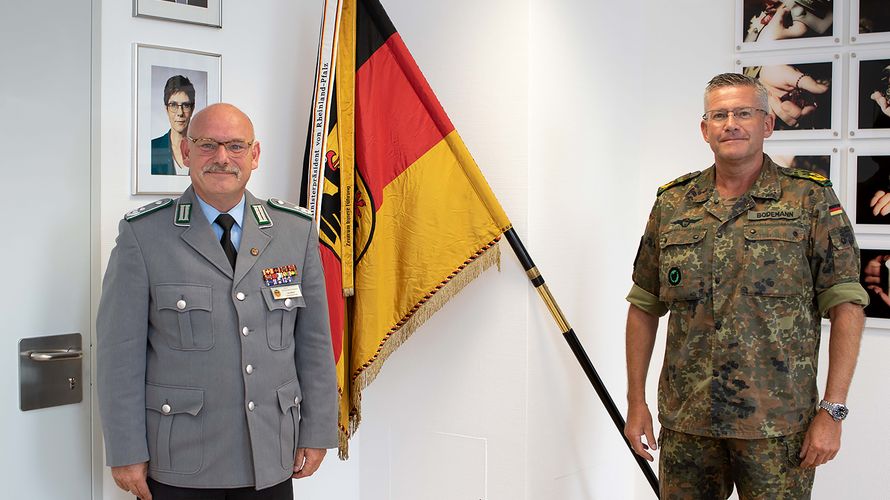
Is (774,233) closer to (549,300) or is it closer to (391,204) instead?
(549,300)

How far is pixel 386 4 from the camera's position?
9.25 feet

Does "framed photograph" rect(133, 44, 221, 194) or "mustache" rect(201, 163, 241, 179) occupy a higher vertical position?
"framed photograph" rect(133, 44, 221, 194)

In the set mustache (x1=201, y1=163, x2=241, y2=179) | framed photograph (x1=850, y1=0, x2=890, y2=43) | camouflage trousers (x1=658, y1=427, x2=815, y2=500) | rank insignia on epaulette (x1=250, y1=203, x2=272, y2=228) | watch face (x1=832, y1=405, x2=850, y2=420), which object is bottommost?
camouflage trousers (x1=658, y1=427, x2=815, y2=500)

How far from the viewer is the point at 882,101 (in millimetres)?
2637

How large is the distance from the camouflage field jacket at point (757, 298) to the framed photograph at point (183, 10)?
4.85 ft

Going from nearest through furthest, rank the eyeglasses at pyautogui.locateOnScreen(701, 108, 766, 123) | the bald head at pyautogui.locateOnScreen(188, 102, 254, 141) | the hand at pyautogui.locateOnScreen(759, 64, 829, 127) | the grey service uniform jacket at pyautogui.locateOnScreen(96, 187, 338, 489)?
the grey service uniform jacket at pyautogui.locateOnScreen(96, 187, 338, 489), the bald head at pyautogui.locateOnScreen(188, 102, 254, 141), the eyeglasses at pyautogui.locateOnScreen(701, 108, 766, 123), the hand at pyautogui.locateOnScreen(759, 64, 829, 127)

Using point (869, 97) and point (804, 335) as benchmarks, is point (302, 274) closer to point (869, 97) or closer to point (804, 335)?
point (804, 335)

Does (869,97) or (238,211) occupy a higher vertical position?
(869,97)

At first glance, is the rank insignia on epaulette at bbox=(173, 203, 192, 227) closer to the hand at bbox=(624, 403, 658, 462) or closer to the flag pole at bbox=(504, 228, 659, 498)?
the flag pole at bbox=(504, 228, 659, 498)

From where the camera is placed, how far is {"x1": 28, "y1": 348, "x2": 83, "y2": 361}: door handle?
209 centimetres

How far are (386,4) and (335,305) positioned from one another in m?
1.09

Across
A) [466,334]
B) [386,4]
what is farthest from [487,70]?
[466,334]

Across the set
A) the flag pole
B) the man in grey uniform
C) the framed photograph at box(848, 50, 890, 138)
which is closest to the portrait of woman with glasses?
the man in grey uniform

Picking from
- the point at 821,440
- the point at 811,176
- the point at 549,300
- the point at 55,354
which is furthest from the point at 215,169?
the point at 821,440
